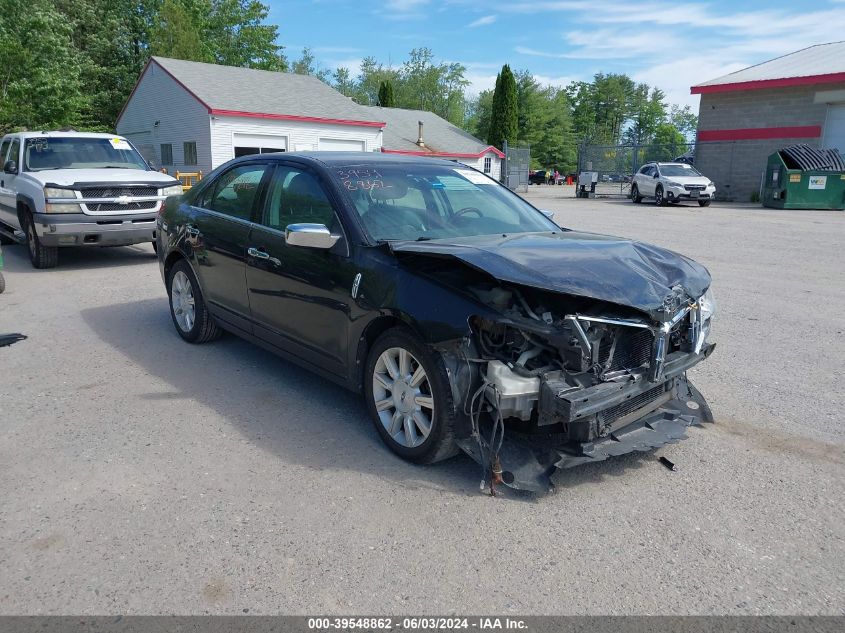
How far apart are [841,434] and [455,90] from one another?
8197 cm

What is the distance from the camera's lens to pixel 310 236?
4.08m

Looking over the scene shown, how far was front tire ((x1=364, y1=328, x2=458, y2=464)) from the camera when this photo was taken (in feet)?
11.8

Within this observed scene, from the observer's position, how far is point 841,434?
14.2 ft

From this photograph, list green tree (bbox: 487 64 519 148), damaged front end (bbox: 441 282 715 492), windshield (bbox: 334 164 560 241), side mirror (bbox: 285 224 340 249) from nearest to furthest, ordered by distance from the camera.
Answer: damaged front end (bbox: 441 282 715 492) → side mirror (bbox: 285 224 340 249) → windshield (bbox: 334 164 560 241) → green tree (bbox: 487 64 519 148)

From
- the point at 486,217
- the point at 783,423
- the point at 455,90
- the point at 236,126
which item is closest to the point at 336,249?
the point at 486,217

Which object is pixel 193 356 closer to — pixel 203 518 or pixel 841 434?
pixel 203 518

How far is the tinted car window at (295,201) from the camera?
454 centimetres

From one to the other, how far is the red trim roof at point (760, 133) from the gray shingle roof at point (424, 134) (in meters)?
17.4

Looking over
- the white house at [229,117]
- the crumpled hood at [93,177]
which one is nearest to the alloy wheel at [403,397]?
the crumpled hood at [93,177]

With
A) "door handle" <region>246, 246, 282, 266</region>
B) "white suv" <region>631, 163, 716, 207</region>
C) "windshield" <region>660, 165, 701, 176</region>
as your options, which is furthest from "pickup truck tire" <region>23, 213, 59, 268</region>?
"windshield" <region>660, 165, 701, 176</region>

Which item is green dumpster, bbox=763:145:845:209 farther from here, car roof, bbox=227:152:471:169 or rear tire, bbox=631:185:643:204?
car roof, bbox=227:152:471:169

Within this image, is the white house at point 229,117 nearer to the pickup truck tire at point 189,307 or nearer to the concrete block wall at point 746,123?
the concrete block wall at point 746,123

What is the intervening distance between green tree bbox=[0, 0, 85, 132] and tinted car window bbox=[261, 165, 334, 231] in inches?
1024

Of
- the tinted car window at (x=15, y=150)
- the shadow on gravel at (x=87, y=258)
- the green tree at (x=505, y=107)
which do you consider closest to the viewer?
the shadow on gravel at (x=87, y=258)
